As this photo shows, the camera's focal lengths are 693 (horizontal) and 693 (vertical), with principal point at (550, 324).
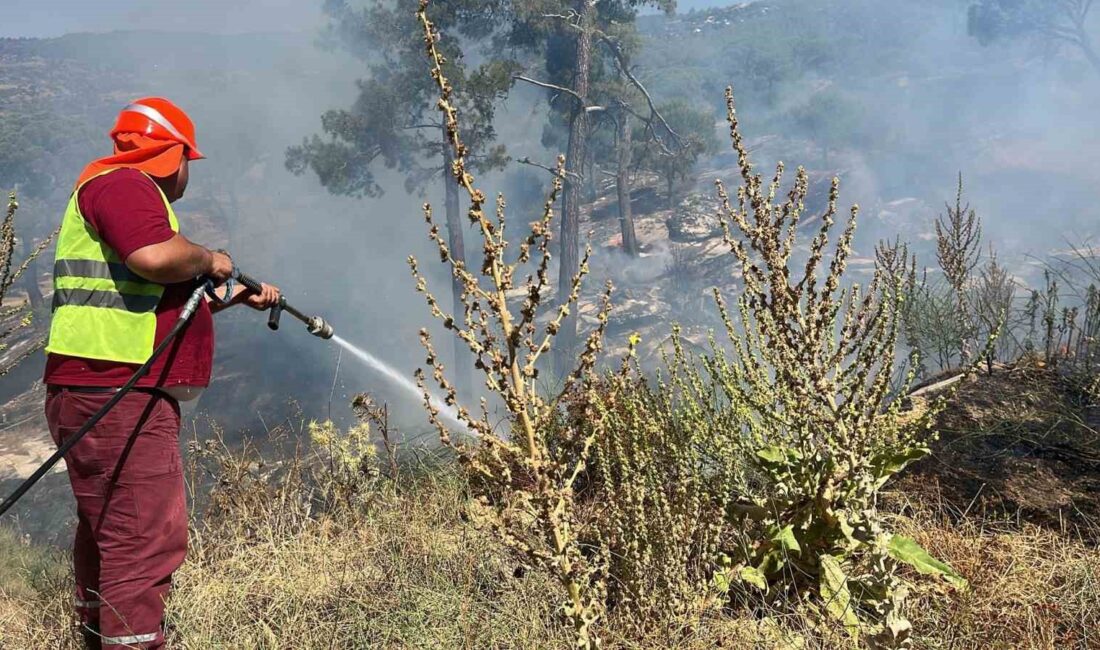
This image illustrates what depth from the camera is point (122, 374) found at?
7.06 feet

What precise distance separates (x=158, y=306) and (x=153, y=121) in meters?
0.63

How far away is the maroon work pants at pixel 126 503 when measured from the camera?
2088 millimetres

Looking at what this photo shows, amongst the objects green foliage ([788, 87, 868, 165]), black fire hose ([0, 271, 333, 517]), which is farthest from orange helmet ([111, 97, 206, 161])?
green foliage ([788, 87, 868, 165])

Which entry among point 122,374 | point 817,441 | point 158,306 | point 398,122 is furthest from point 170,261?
point 398,122

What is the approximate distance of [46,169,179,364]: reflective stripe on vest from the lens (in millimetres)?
2109

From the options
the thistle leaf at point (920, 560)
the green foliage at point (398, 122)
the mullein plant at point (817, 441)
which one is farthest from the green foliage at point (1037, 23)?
the thistle leaf at point (920, 560)

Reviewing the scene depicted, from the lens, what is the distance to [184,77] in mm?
54406

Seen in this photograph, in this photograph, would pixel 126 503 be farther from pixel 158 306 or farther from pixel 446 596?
pixel 446 596

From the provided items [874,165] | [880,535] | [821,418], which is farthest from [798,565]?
[874,165]

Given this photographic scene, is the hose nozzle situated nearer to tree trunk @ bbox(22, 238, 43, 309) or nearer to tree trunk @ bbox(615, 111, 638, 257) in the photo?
tree trunk @ bbox(615, 111, 638, 257)

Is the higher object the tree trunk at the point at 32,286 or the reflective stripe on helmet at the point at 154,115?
the reflective stripe on helmet at the point at 154,115

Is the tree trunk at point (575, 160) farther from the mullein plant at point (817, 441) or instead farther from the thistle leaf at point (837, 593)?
the thistle leaf at point (837, 593)

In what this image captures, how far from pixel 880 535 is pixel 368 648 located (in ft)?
5.23

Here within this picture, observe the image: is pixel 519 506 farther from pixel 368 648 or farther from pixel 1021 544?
pixel 1021 544
